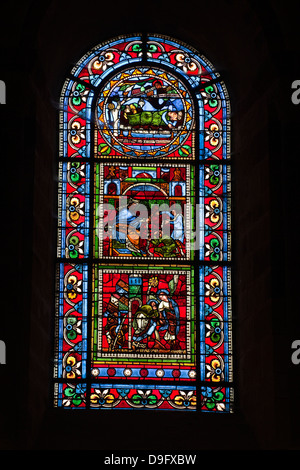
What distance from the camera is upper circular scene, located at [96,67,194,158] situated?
1288cm

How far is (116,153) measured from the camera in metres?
12.8

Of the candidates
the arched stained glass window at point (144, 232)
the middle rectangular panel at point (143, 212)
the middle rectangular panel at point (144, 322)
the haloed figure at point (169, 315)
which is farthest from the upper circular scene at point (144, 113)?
the haloed figure at point (169, 315)

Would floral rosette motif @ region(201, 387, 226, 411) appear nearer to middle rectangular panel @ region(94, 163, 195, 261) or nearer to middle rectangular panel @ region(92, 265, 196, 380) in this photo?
middle rectangular panel @ region(92, 265, 196, 380)

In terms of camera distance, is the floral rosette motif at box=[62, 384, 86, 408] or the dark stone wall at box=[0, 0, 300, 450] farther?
the floral rosette motif at box=[62, 384, 86, 408]

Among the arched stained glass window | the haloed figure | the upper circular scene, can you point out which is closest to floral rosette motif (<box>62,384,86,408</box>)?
the arched stained glass window

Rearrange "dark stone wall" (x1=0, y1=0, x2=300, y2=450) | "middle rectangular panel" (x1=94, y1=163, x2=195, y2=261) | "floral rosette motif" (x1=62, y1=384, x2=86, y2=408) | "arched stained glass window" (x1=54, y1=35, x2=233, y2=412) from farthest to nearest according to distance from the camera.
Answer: "middle rectangular panel" (x1=94, y1=163, x2=195, y2=261) < "arched stained glass window" (x1=54, y1=35, x2=233, y2=412) < "floral rosette motif" (x1=62, y1=384, x2=86, y2=408) < "dark stone wall" (x1=0, y1=0, x2=300, y2=450)

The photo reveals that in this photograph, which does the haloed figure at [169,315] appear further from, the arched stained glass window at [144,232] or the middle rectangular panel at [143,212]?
the middle rectangular panel at [143,212]

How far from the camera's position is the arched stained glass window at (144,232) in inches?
477

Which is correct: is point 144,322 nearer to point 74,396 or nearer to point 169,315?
point 169,315

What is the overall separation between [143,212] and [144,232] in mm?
193

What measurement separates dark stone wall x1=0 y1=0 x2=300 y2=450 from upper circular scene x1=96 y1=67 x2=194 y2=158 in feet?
1.77
